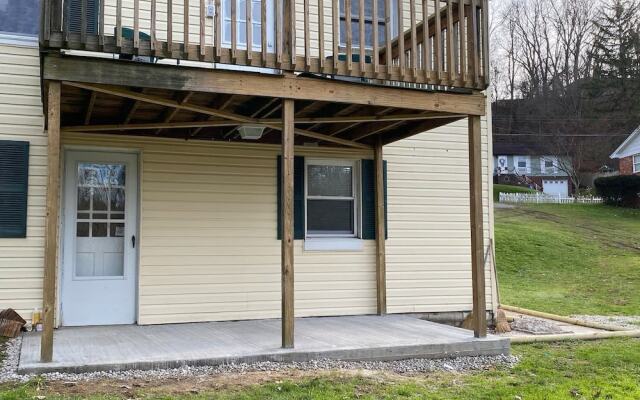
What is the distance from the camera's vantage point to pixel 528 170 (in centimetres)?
4203

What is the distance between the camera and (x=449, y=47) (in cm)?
641

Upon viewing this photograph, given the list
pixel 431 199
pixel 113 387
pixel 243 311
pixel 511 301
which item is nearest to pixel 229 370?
pixel 113 387

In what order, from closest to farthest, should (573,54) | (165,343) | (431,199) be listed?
(165,343)
(431,199)
(573,54)

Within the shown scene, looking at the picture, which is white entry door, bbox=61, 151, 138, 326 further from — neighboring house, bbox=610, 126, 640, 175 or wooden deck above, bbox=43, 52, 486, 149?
neighboring house, bbox=610, 126, 640, 175

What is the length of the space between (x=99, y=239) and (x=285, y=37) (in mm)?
3424

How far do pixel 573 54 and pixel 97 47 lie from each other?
118ft

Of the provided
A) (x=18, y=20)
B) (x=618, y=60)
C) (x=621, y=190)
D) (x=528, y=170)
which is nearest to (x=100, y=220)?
(x=18, y=20)

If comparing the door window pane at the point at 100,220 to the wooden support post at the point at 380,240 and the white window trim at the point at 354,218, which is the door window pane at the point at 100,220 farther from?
the wooden support post at the point at 380,240

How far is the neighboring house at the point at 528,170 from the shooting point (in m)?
39.6

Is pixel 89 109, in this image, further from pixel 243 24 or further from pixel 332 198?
pixel 332 198

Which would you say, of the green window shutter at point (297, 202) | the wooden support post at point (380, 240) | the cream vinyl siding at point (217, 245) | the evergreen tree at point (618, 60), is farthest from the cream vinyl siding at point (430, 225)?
the evergreen tree at point (618, 60)

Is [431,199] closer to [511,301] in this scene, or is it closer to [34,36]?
[511,301]

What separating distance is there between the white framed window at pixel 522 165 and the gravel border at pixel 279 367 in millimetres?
38029

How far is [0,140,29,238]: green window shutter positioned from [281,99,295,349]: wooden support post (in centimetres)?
320
